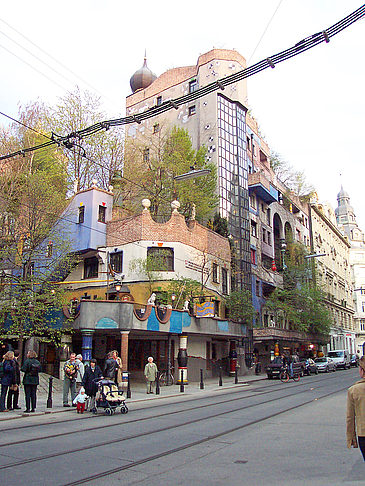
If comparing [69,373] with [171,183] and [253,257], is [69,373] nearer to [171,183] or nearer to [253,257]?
[171,183]

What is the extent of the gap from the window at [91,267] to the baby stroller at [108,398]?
16.7 metres

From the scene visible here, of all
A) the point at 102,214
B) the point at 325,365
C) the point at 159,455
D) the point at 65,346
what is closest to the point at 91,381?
the point at 159,455

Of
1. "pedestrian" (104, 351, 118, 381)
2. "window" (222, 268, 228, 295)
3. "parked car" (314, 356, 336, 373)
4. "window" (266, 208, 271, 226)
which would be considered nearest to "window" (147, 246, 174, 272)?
"window" (222, 268, 228, 295)

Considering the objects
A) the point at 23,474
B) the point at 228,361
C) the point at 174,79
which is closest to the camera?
the point at 23,474

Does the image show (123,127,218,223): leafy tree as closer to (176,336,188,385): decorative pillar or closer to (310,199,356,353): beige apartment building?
(176,336,188,385): decorative pillar

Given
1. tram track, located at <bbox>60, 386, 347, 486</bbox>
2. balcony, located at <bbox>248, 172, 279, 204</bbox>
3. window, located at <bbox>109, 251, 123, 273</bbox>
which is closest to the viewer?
tram track, located at <bbox>60, 386, 347, 486</bbox>

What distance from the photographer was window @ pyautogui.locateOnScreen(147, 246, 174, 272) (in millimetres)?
27358

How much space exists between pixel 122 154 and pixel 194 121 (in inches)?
354

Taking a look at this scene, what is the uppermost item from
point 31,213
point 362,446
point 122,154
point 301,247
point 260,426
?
point 122,154

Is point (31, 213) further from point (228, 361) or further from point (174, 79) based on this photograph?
point (174, 79)

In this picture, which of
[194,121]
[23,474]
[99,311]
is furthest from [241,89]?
[23,474]

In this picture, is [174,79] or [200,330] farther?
[174,79]

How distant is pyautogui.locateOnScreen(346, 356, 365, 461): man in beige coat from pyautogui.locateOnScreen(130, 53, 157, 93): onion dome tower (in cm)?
4674

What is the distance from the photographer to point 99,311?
70.0ft
